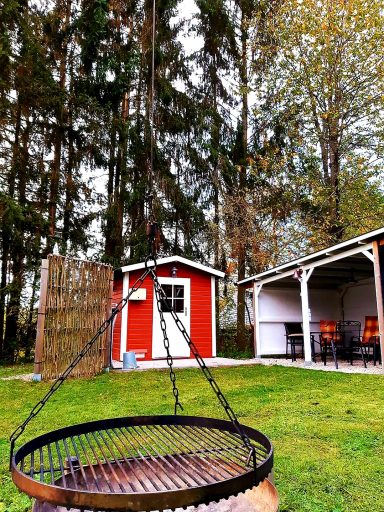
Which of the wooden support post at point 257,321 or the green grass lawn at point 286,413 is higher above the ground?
the wooden support post at point 257,321

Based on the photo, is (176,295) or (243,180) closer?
(176,295)

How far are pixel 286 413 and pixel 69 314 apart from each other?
3.72m

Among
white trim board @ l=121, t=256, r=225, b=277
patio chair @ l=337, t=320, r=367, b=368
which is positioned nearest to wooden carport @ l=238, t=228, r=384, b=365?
patio chair @ l=337, t=320, r=367, b=368

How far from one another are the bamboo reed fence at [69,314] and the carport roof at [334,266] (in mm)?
4152

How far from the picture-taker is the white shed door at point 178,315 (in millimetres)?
9398

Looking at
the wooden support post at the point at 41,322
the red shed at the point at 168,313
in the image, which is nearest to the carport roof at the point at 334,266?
the red shed at the point at 168,313

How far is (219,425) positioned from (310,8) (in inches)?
505

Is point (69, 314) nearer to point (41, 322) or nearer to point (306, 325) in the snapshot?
point (41, 322)

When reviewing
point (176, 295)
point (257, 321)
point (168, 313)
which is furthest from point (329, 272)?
point (168, 313)

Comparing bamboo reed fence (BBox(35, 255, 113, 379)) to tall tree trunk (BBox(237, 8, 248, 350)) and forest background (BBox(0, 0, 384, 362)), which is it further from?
tall tree trunk (BBox(237, 8, 248, 350))

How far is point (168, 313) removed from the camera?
30.8 ft

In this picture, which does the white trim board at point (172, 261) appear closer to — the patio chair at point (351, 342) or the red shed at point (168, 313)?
the red shed at point (168, 313)

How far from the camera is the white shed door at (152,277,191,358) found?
9.40 meters

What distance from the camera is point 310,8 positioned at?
1138 cm
